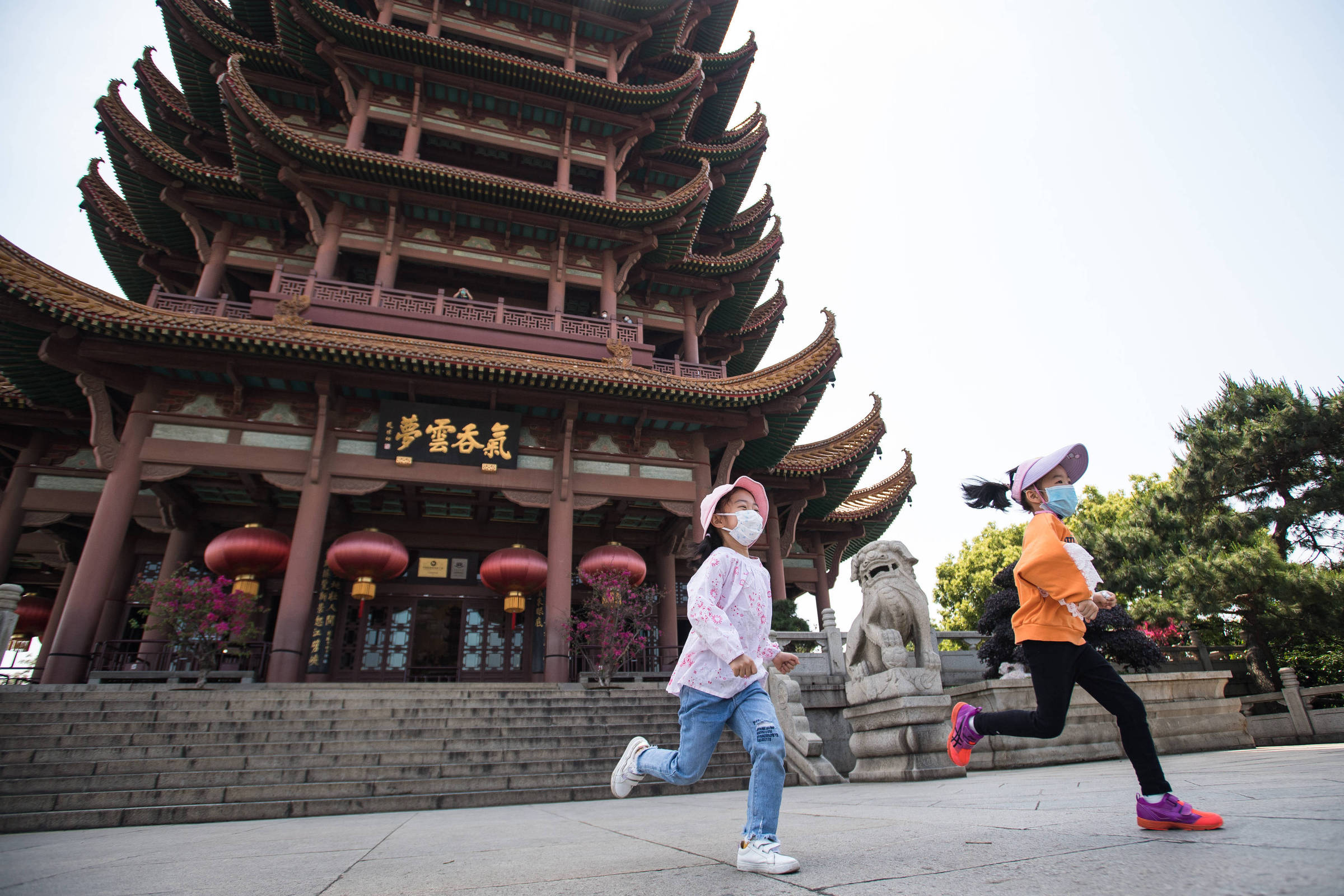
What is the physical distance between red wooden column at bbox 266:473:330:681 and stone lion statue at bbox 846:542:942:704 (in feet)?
24.8

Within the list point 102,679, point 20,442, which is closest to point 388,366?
point 102,679

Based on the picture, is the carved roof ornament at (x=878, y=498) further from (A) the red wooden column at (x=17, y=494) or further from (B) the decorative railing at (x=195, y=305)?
(A) the red wooden column at (x=17, y=494)

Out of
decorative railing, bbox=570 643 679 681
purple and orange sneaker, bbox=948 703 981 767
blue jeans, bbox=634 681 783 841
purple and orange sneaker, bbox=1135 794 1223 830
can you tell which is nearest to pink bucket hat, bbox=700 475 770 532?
blue jeans, bbox=634 681 783 841

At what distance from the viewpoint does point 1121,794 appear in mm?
3318

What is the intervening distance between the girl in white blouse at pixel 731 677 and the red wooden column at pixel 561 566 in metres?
7.67

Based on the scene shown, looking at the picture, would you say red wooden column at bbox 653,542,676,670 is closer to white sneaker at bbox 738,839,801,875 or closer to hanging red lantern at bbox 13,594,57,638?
white sneaker at bbox 738,839,801,875

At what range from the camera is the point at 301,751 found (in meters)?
6.53

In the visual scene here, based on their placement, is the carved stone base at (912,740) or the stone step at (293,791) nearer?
the stone step at (293,791)

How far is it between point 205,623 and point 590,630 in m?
5.02

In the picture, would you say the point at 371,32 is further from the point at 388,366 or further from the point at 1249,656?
the point at 1249,656

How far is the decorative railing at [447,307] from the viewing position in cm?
1188

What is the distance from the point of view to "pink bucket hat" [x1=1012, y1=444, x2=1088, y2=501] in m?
2.92

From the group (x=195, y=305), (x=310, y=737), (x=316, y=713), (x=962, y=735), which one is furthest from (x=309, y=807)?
(x=195, y=305)

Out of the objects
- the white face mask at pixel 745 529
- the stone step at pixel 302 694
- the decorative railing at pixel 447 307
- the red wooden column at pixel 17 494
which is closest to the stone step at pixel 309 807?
the stone step at pixel 302 694
